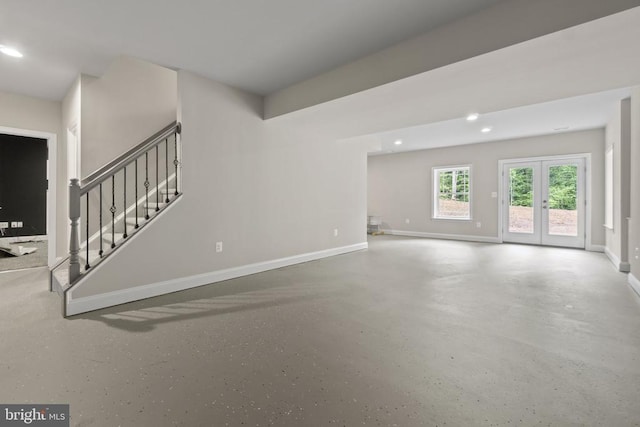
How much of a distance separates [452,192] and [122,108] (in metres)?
7.61

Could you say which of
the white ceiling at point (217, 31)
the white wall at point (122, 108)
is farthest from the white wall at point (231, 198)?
the white wall at point (122, 108)

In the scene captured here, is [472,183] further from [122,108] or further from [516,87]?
[122,108]

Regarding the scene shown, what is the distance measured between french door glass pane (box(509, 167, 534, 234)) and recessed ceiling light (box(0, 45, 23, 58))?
8826 mm

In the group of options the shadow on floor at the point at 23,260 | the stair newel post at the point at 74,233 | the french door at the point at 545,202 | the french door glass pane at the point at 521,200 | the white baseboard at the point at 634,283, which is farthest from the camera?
the french door glass pane at the point at 521,200

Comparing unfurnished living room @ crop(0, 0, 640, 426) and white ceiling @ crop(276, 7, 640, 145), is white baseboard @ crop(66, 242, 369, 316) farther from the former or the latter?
white ceiling @ crop(276, 7, 640, 145)

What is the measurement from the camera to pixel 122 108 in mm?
3869

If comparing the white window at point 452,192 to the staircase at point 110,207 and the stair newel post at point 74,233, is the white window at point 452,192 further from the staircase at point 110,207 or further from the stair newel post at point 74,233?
the stair newel post at point 74,233

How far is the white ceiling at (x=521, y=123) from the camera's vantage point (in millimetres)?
4461

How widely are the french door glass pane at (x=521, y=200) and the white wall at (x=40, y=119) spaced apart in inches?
350

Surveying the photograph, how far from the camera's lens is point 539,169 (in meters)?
6.78

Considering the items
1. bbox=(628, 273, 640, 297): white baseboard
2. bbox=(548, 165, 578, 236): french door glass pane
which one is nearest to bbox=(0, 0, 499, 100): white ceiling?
bbox=(628, 273, 640, 297): white baseboard

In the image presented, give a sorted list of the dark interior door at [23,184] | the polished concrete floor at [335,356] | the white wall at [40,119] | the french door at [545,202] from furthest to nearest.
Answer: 1. the dark interior door at [23,184]
2. the french door at [545,202]
3. the white wall at [40,119]
4. the polished concrete floor at [335,356]

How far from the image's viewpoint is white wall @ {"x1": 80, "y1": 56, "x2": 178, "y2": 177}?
3.62 meters

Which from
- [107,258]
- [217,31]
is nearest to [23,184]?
[107,258]
